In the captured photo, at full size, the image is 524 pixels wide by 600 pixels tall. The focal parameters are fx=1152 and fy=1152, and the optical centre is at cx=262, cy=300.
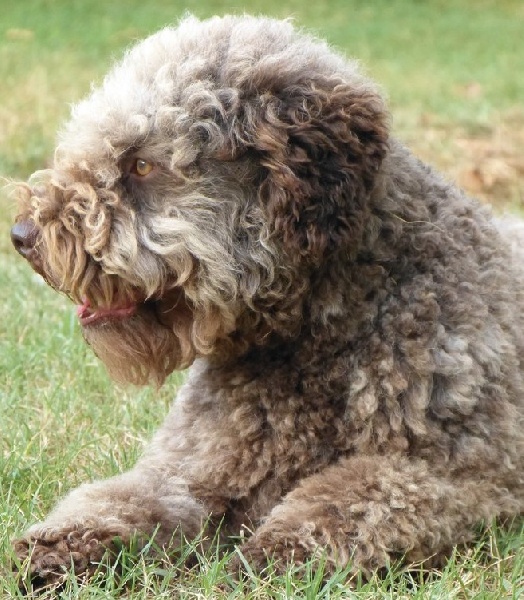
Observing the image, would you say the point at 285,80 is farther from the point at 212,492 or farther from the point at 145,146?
the point at 212,492

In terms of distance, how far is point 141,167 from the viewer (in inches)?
144

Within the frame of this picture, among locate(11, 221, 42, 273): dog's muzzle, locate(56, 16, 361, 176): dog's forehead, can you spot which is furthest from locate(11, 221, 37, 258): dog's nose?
locate(56, 16, 361, 176): dog's forehead

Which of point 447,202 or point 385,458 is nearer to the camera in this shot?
point 385,458

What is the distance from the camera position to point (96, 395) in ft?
16.9

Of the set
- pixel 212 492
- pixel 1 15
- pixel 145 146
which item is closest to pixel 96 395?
pixel 212 492

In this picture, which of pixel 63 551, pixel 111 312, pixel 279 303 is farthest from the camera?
pixel 111 312

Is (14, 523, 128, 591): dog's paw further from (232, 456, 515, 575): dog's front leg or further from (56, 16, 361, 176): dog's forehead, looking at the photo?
(56, 16, 361, 176): dog's forehead

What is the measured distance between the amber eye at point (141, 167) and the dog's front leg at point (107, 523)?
1.02 metres

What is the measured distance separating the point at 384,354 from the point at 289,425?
1.26 feet

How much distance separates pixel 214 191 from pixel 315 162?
333 mm

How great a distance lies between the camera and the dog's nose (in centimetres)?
364

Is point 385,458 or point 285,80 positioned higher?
point 285,80

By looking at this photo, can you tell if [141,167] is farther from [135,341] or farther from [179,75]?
[135,341]

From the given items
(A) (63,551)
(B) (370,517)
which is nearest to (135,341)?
(A) (63,551)
